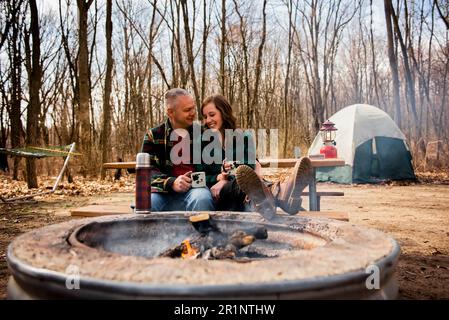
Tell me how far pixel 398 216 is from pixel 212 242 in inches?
169

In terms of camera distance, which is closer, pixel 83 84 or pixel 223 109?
pixel 223 109

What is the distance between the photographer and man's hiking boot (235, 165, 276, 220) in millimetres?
1900

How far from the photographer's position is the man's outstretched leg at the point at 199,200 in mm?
2625

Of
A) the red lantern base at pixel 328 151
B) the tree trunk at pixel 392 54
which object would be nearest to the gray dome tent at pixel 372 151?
the tree trunk at pixel 392 54

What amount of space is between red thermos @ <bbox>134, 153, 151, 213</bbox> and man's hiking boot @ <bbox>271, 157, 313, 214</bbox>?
78cm

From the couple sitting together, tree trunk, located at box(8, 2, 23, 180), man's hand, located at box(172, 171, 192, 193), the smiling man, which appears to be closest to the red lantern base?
the couple sitting together

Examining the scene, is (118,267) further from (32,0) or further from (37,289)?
(32,0)

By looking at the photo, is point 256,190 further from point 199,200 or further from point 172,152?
point 172,152

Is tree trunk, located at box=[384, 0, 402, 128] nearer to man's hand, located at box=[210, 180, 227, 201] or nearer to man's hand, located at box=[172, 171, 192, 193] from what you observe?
man's hand, located at box=[210, 180, 227, 201]

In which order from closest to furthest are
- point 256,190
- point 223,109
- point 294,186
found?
point 256,190
point 294,186
point 223,109

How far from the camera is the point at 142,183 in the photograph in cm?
218

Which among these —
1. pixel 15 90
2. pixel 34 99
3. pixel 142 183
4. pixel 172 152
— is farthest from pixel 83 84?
pixel 142 183

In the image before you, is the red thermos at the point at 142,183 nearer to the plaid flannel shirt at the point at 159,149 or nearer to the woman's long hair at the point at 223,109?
the plaid flannel shirt at the point at 159,149
